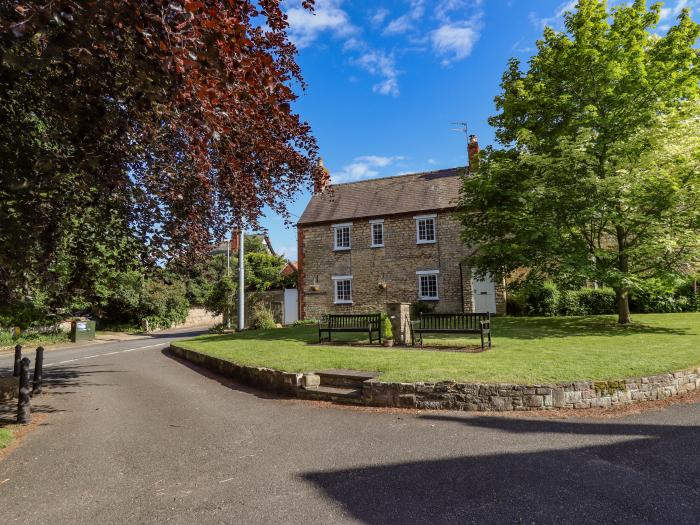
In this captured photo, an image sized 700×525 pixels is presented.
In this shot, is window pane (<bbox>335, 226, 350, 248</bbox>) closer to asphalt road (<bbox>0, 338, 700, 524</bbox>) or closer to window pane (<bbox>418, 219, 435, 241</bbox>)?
window pane (<bbox>418, 219, 435, 241</bbox>)

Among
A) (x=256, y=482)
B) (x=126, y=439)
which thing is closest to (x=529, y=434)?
(x=256, y=482)

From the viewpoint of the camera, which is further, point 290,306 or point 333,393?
point 290,306

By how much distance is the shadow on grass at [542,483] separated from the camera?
349 centimetres

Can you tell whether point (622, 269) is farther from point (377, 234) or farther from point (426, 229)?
point (377, 234)

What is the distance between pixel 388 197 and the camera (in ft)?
84.8

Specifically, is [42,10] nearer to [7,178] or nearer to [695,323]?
[7,178]

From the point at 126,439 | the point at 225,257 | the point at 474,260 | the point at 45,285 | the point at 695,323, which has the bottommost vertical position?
the point at 126,439

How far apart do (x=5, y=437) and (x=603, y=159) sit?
16945 millimetres

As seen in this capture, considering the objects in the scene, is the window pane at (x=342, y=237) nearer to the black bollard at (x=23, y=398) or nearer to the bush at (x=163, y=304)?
the bush at (x=163, y=304)

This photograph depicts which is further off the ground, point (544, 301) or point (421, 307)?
point (544, 301)

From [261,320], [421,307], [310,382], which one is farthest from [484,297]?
[310,382]

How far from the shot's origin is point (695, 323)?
14.3m

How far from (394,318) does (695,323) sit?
10.9m

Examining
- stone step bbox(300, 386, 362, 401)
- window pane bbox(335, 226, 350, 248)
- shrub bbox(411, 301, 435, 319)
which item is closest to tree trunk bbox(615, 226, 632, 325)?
shrub bbox(411, 301, 435, 319)
